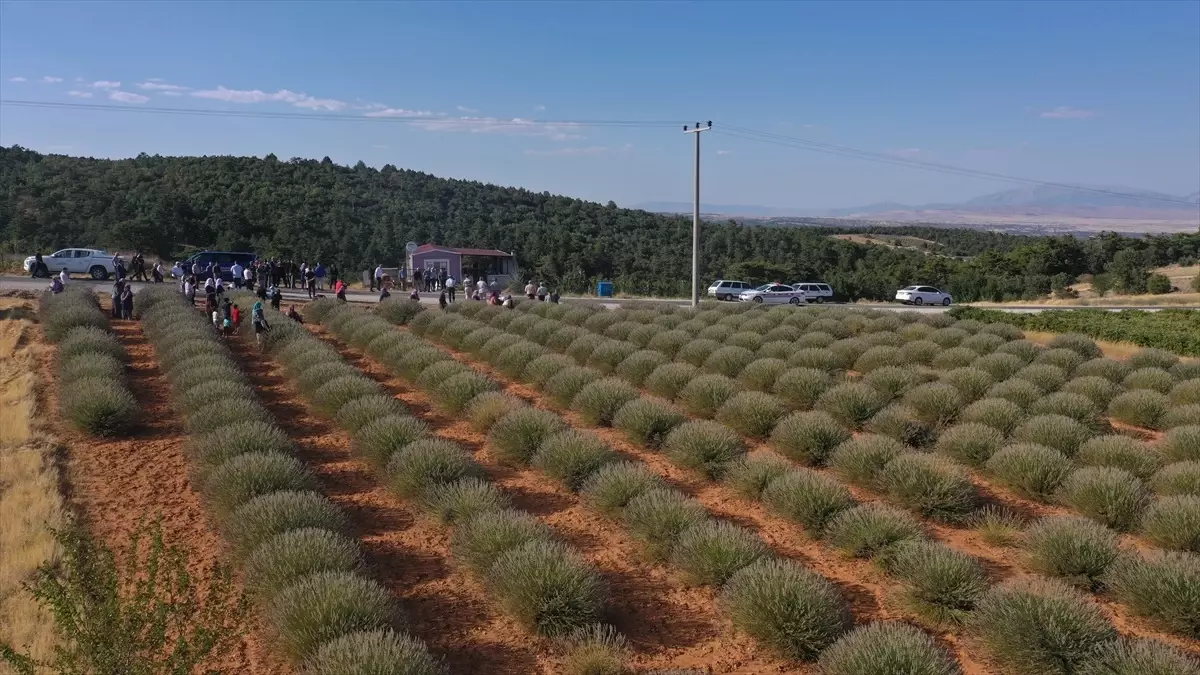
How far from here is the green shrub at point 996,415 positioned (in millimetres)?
10992

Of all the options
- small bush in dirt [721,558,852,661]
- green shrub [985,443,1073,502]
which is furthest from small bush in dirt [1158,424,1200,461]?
small bush in dirt [721,558,852,661]

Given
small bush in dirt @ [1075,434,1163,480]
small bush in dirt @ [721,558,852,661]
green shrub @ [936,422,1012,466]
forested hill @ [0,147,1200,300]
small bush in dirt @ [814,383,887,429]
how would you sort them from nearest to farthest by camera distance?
small bush in dirt @ [721,558,852,661]
small bush in dirt @ [1075,434,1163,480]
green shrub @ [936,422,1012,466]
small bush in dirt @ [814,383,887,429]
forested hill @ [0,147,1200,300]

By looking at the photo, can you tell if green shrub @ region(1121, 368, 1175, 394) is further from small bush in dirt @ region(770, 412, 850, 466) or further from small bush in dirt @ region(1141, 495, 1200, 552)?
small bush in dirt @ region(1141, 495, 1200, 552)

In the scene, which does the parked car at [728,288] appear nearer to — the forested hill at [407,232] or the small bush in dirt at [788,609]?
the forested hill at [407,232]

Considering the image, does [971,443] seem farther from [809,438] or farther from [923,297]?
[923,297]

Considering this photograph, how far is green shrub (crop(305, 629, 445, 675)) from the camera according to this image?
4824mm

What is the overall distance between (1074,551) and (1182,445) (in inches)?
177

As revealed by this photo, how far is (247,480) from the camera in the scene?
324 inches

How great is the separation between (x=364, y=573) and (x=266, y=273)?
980 inches

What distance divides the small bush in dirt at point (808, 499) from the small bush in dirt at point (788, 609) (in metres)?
1.63

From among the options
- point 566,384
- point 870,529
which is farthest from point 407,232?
point 870,529

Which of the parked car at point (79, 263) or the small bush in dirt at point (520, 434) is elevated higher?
the parked car at point (79, 263)

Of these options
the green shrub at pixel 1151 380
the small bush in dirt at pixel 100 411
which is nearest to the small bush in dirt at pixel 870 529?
the green shrub at pixel 1151 380

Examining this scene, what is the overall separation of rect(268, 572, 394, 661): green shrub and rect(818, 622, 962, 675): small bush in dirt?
306 cm
